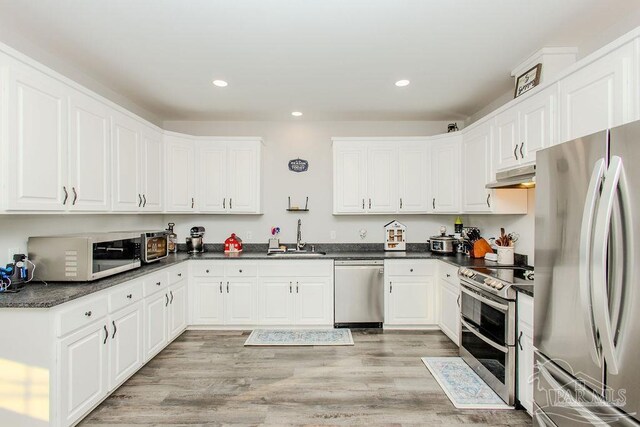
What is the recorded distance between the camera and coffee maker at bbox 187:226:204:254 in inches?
166

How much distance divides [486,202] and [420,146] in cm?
123

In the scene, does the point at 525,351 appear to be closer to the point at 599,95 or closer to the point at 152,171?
the point at 599,95

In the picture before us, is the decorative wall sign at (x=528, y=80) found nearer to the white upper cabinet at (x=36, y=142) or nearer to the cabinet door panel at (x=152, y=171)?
the white upper cabinet at (x=36, y=142)

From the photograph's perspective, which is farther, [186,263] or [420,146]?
[420,146]

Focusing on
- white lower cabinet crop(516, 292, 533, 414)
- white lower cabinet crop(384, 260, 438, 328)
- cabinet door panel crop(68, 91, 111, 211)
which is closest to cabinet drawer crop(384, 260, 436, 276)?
white lower cabinet crop(384, 260, 438, 328)

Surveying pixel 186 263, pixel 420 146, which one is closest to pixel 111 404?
pixel 186 263

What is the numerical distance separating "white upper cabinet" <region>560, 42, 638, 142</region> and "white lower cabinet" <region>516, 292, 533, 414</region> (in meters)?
1.18

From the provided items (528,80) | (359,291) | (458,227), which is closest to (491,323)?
(359,291)

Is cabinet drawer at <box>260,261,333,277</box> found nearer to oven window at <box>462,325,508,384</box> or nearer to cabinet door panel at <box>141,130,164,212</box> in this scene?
cabinet door panel at <box>141,130,164,212</box>

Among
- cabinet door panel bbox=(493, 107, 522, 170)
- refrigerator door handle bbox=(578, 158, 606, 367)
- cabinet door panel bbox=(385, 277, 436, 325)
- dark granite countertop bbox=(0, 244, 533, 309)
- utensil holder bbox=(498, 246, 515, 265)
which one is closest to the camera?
refrigerator door handle bbox=(578, 158, 606, 367)

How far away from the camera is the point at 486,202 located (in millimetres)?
3273

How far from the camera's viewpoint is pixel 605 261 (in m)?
1.27

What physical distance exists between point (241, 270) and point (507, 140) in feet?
10.5

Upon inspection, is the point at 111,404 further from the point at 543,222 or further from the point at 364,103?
the point at 364,103
